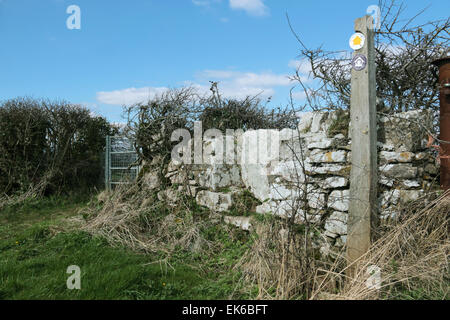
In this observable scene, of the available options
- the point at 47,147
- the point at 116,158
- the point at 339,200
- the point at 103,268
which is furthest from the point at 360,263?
the point at 47,147

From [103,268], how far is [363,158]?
3.42 m

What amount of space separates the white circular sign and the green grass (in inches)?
113

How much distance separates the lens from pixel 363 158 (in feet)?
12.2

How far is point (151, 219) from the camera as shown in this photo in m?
5.90

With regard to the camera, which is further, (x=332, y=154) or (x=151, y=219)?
(x=151, y=219)

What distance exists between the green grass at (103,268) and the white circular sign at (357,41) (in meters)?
2.86

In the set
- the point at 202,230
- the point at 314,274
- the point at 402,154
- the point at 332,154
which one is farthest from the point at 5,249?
the point at 402,154

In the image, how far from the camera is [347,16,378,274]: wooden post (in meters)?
3.65

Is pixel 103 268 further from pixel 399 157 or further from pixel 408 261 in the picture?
pixel 399 157

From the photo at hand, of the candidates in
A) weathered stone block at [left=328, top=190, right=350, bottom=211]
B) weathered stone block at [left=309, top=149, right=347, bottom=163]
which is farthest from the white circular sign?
weathered stone block at [left=328, top=190, right=350, bottom=211]

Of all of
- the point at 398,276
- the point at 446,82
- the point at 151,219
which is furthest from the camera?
the point at 151,219

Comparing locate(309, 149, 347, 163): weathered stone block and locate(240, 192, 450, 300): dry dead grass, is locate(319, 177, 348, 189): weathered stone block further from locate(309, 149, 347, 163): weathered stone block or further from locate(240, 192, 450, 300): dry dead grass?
locate(240, 192, 450, 300): dry dead grass

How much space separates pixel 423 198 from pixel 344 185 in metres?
0.95
